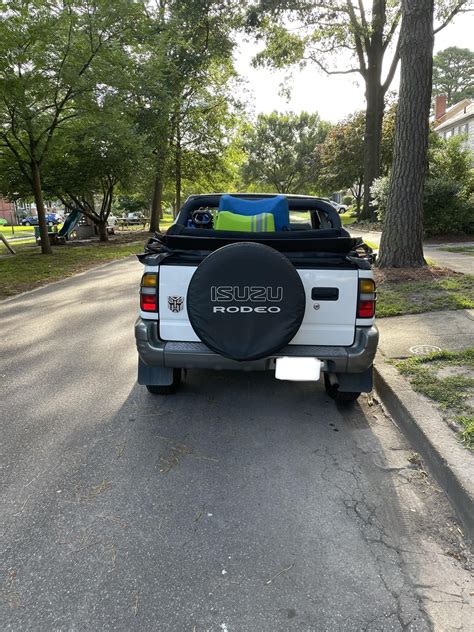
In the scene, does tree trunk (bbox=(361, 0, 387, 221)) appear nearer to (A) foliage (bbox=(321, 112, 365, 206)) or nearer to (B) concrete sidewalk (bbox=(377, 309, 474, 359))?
(A) foliage (bbox=(321, 112, 365, 206))

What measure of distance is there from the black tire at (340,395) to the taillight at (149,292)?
1.68 m

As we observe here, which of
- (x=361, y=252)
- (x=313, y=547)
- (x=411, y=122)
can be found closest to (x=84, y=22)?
(x=411, y=122)

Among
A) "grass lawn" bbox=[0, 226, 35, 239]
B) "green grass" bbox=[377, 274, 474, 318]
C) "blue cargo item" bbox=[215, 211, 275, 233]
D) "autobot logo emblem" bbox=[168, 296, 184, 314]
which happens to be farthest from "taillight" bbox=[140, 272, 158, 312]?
"grass lawn" bbox=[0, 226, 35, 239]

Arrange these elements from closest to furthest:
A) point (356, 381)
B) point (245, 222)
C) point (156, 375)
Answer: point (356, 381)
point (156, 375)
point (245, 222)

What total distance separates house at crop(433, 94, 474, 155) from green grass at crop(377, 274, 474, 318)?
30179 millimetres

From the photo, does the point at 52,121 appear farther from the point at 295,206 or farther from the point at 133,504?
the point at 133,504

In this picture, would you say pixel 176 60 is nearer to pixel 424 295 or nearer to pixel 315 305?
pixel 424 295

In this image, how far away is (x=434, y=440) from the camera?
10.1 feet

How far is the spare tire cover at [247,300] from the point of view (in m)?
3.18

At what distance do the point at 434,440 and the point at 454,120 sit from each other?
157 ft

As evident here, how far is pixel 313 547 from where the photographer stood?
7.59ft

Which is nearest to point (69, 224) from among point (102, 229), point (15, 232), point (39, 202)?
point (102, 229)

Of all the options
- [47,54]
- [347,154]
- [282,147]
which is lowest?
[347,154]

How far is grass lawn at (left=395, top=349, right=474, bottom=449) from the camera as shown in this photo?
10.8 feet
